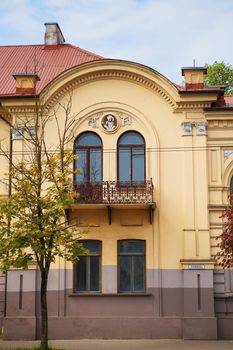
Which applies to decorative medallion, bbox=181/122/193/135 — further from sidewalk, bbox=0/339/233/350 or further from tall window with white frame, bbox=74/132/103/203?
sidewalk, bbox=0/339/233/350

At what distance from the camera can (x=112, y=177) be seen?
20578mm

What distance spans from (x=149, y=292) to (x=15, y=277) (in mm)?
4819

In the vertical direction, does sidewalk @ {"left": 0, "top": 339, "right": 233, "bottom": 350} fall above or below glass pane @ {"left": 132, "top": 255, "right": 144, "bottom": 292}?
below

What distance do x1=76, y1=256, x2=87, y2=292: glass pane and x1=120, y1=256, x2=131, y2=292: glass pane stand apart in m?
1.34

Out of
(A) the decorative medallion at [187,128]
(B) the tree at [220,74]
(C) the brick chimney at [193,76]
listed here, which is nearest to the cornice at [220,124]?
(A) the decorative medallion at [187,128]

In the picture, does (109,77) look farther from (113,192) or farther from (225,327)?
(225,327)

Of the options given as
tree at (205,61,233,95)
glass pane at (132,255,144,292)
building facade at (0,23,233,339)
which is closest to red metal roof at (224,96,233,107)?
building facade at (0,23,233,339)

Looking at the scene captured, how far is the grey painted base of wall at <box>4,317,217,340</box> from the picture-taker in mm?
19203

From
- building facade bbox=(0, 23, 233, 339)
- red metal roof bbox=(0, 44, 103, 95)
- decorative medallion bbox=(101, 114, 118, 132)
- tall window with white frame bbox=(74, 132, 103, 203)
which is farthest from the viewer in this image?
red metal roof bbox=(0, 44, 103, 95)

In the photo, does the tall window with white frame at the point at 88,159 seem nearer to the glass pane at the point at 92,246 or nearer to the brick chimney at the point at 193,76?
the glass pane at the point at 92,246

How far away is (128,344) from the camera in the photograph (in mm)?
18328

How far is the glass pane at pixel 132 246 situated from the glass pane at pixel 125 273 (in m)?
0.26

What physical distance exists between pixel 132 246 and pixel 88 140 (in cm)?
433

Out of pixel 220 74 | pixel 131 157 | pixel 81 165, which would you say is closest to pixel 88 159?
pixel 81 165
